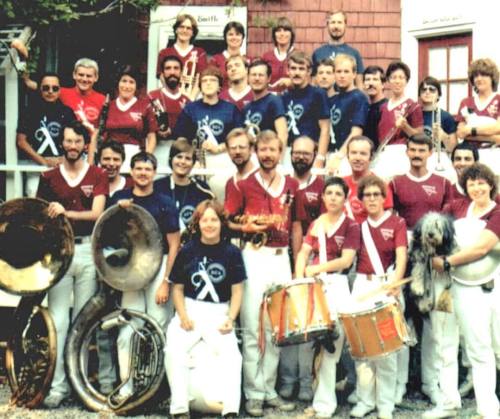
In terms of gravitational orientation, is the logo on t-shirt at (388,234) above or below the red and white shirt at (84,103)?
below

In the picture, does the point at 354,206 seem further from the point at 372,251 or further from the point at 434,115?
the point at 434,115

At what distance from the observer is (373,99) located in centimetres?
956

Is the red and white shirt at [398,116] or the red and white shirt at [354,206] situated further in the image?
the red and white shirt at [398,116]

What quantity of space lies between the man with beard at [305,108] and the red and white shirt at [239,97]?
35 cm

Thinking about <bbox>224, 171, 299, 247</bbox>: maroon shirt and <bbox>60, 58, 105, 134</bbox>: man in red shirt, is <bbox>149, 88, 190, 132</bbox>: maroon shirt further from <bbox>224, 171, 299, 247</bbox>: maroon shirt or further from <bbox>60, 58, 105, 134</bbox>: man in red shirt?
<bbox>224, 171, 299, 247</bbox>: maroon shirt

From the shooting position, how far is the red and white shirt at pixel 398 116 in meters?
9.11

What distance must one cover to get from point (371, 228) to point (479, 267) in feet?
2.86

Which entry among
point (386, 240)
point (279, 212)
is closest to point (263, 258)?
point (279, 212)

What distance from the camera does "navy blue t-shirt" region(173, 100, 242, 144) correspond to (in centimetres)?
880

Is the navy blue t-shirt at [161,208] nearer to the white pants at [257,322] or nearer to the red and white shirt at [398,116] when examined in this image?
the white pants at [257,322]

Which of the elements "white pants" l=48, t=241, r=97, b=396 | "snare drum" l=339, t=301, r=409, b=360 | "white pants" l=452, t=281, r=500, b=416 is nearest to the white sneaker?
"white pants" l=452, t=281, r=500, b=416

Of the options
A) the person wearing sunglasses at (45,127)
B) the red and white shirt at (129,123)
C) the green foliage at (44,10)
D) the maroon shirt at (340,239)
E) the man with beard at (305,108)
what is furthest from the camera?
the green foliage at (44,10)

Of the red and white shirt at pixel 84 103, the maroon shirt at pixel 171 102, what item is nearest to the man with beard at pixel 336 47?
the maroon shirt at pixel 171 102

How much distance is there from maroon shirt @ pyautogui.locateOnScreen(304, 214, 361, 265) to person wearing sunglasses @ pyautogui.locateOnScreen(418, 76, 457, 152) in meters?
1.85
